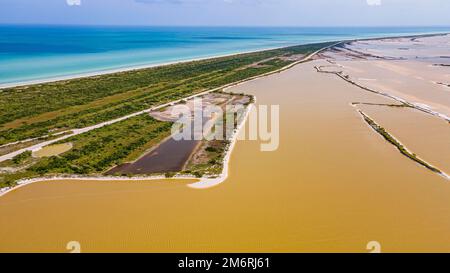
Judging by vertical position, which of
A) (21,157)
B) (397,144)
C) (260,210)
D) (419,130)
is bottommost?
(260,210)

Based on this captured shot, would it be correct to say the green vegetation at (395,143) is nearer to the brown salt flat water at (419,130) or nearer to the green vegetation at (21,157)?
the brown salt flat water at (419,130)

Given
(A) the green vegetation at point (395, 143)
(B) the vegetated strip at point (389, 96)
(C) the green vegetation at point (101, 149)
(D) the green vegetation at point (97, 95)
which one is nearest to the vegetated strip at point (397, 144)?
(A) the green vegetation at point (395, 143)

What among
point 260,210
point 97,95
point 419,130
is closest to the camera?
point 260,210

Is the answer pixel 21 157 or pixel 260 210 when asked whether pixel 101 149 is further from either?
pixel 260 210

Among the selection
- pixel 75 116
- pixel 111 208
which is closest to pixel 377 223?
pixel 111 208

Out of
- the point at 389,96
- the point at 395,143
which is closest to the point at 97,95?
the point at 395,143
